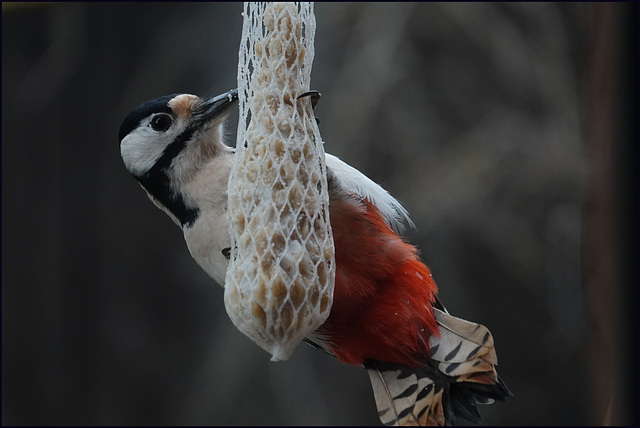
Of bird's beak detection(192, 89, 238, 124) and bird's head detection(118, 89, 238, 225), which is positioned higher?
bird's beak detection(192, 89, 238, 124)

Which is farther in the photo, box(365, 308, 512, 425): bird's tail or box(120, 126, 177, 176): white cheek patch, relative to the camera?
box(120, 126, 177, 176): white cheek patch

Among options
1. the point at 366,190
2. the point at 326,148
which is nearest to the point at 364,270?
the point at 366,190

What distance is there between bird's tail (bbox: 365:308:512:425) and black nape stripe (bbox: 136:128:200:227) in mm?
579

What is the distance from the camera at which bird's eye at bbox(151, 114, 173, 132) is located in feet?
5.32

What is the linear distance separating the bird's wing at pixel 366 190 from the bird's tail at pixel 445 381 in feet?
0.81

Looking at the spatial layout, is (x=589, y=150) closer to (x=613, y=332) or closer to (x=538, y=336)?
(x=613, y=332)

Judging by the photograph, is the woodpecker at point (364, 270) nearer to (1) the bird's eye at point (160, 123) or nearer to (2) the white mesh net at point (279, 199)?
(1) the bird's eye at point (160, 123)

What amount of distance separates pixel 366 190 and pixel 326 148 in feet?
4.66

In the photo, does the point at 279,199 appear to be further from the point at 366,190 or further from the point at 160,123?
the point at 160,123

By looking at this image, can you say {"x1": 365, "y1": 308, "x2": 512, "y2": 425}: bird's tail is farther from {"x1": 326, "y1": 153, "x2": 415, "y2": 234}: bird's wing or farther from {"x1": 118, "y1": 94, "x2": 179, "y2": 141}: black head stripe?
{"x1": 118, "y1": 94, "x2": 179, "y2": 141}: black head stripe

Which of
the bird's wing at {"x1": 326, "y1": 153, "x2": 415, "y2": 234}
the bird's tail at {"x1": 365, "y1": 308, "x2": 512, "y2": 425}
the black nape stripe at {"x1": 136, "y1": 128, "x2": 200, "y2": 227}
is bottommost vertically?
the bird's tail at {"x1": 365, "y1": 308, "x2": 512, "y2": 425}

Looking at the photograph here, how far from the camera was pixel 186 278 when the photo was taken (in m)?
3.16

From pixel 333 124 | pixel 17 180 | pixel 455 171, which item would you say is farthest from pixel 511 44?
pixel 17 180

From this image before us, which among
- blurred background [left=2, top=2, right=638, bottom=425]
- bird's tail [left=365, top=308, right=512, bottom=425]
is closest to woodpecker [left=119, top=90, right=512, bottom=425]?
bird's tail [left=365, top=308, right=512, bottom=425]
